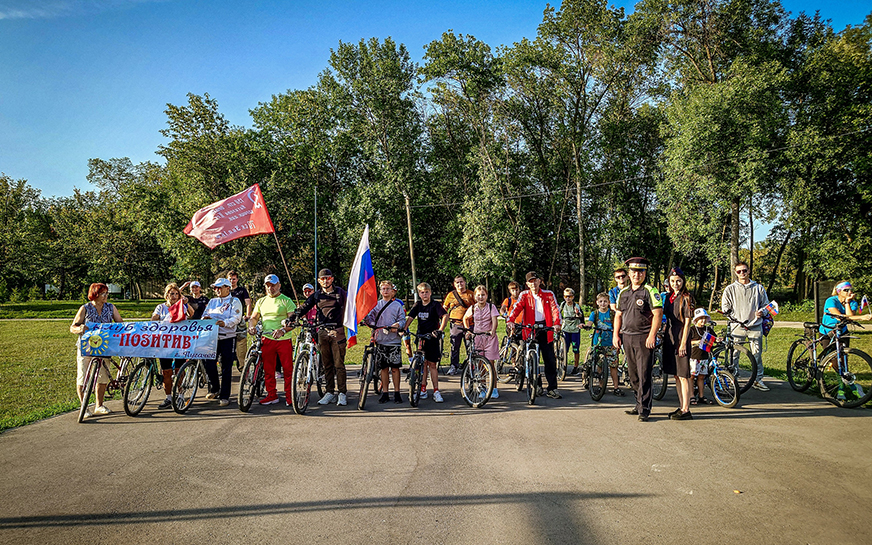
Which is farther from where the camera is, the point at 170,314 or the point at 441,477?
the point at 170,314

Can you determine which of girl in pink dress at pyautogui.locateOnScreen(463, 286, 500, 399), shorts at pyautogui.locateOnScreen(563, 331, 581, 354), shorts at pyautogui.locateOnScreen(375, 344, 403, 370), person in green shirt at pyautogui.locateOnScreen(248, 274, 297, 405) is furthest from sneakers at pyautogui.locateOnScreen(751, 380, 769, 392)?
person in green shirt at pyautogui.locateOnScreen(248, 274, 297, 405)

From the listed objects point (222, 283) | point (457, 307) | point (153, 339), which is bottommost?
point (153, 339)

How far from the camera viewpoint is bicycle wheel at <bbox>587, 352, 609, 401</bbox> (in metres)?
7.68

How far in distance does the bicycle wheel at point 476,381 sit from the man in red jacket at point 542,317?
40.2 inches

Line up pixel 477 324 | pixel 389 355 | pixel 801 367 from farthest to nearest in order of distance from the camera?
pixel 477 324 → pixel 801 367 → pixel 389 355

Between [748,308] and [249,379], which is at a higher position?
[748,308]

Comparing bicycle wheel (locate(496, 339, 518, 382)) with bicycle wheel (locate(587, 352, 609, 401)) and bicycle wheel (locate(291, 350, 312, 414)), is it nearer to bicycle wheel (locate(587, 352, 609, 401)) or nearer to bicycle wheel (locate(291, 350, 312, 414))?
bicycle wheel (locate(587, 352, 609, 401))

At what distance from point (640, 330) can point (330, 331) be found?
4404 mm

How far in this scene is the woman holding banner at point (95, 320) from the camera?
21.5 feet

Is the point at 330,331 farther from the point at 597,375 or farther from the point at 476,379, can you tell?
the point at 597,375

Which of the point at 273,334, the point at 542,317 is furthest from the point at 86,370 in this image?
the point at 542,317

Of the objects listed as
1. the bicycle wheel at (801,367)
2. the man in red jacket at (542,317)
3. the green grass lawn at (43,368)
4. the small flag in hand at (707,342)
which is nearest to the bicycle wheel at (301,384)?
the man in red jacket at (542,317)

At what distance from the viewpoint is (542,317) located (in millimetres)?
8219

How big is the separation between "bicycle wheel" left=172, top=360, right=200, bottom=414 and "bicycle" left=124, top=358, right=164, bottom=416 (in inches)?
15.1
